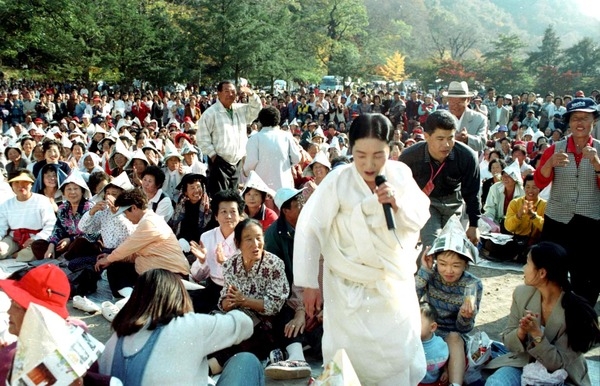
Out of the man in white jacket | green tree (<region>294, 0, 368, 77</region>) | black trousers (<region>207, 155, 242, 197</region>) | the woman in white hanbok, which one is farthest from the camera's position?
green tree (<region>294, 0, 368, 77</region>)

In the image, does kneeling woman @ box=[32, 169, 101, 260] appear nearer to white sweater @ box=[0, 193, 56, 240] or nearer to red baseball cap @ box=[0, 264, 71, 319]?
white sweater @ box=[0, 193, 56, 240]

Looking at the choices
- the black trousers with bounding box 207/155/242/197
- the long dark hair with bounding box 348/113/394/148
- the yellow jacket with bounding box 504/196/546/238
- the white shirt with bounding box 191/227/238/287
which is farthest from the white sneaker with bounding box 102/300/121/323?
the yellow jacket with bounding box 504/196/546/238

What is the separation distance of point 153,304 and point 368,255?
38.7 inches

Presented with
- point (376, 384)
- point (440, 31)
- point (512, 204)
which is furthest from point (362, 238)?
point (440, 31)

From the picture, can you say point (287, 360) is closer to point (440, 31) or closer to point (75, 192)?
point (75, 192)

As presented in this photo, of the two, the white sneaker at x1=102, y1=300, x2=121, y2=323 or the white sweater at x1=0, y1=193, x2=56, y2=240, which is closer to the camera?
the white sneaker at x1=102, y1=300, x2=121, y2=323

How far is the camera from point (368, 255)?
266cm

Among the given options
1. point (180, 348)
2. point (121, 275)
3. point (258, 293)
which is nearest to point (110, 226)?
point (121, 275)

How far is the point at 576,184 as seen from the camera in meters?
4.12

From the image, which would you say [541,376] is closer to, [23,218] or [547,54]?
[23,218]

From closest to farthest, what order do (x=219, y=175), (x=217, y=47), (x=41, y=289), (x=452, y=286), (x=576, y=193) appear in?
(x=41, y=289), (x=452, y=286), (x=576, y=193), (x=219, y=175), (x=217, y=47)

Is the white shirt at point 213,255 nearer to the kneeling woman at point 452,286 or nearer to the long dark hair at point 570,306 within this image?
the kneeling woman at point 452,286

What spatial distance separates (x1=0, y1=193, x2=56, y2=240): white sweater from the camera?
593 cm

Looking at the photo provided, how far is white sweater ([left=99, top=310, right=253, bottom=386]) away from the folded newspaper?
0.32 m
